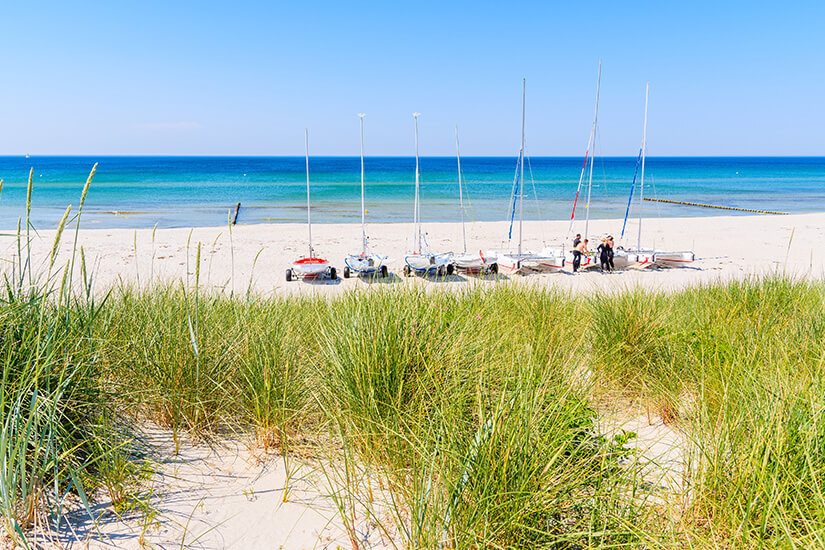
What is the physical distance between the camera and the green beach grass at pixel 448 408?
2.11 m

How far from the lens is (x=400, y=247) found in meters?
19.2

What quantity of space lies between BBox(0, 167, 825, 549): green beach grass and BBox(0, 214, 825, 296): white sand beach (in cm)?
627

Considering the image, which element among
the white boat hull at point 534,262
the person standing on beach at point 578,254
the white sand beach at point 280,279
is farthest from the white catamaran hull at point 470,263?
the person standing on beach at point 578,254

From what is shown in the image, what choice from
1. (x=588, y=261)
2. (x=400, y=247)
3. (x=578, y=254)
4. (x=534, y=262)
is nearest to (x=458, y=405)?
(x=534, y=262)

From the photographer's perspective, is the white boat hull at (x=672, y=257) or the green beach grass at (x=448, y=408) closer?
the green beach grass at (x=448, y=408)

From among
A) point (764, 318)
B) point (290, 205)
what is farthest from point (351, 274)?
point (290, 205)

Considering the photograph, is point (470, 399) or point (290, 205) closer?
point (470, 399)

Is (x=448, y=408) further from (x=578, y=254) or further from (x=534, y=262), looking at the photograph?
(x=578, y=254)

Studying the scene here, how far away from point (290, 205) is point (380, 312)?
34314 millimetres

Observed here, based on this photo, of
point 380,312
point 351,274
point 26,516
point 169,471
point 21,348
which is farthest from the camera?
point 351,274

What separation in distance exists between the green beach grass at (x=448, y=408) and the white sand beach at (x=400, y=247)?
627 cm

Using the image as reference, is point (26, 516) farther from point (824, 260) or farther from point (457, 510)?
point (824, 260)

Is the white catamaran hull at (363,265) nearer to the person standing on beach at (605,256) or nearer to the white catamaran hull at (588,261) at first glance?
the white catamaran hull at (588,261)

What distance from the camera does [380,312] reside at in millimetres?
3719
